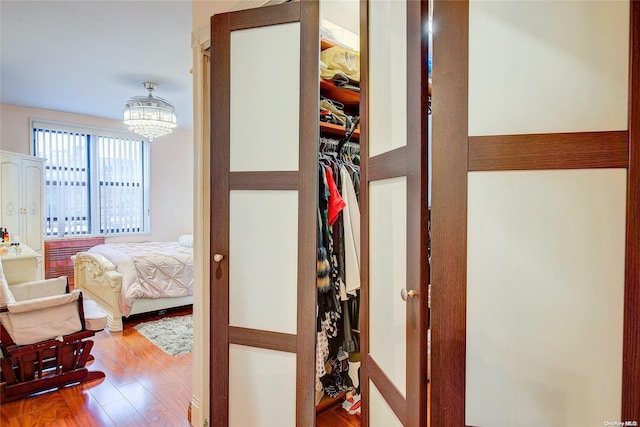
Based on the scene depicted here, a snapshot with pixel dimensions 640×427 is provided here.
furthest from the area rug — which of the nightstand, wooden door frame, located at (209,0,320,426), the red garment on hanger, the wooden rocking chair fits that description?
the red garment on hanger

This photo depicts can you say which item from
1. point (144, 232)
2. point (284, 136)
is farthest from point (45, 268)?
point (284, 136)

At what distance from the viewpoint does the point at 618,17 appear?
798 mm

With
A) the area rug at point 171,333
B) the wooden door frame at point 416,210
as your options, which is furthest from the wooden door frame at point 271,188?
the area rug at point 171,333

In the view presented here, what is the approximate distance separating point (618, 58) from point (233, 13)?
144 cm

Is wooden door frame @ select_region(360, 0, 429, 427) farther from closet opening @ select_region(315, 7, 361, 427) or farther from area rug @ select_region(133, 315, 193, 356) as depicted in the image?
area rug @ select_region(133, 315, 193, 356)

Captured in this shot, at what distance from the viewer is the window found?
516 cm

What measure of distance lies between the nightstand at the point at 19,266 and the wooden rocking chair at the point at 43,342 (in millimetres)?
947

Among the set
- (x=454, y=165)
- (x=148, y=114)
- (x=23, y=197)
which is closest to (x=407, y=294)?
(x=454, y=165)

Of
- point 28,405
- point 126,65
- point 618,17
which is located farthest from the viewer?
point 126,65

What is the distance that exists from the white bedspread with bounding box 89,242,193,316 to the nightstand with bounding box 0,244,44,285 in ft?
2.35

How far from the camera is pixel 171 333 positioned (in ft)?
11.3

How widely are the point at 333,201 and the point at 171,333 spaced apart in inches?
104

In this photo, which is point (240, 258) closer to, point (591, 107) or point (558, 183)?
point (558, 183)

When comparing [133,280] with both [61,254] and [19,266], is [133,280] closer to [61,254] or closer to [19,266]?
[19,266]
